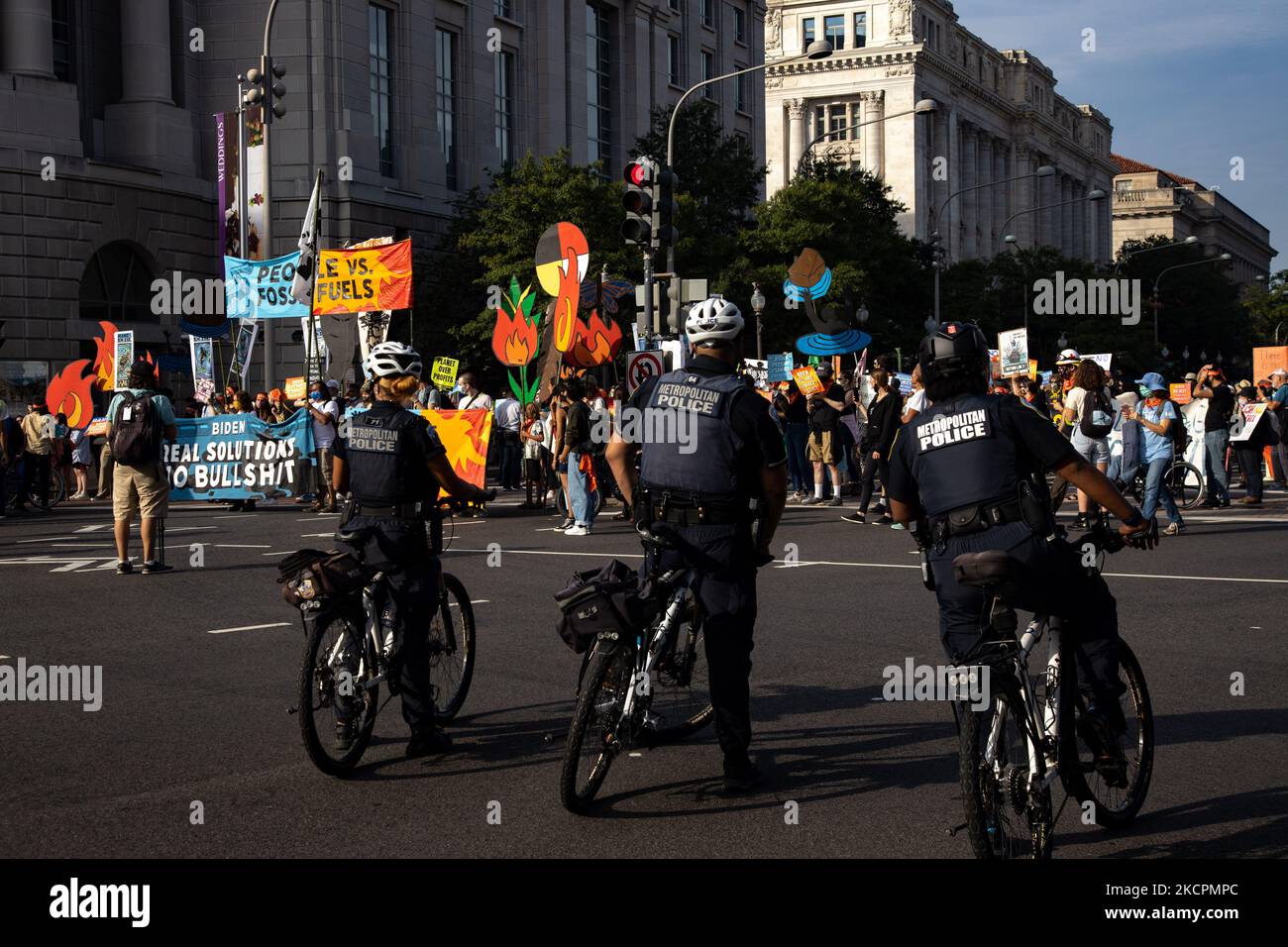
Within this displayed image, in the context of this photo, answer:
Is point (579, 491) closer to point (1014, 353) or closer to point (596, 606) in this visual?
point (596, 606)

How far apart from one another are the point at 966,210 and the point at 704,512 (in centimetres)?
10729

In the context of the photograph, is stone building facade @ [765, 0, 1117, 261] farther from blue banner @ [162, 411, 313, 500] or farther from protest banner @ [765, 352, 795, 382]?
blue banner @ [162, 411, 313, 500]

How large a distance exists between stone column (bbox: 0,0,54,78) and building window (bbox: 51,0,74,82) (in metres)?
2.07

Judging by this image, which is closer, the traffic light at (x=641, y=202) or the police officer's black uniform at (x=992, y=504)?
the police officer's black uniform at (x=992, y=504)

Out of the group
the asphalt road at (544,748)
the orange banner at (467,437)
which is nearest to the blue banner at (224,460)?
the orange banner at (467,437)

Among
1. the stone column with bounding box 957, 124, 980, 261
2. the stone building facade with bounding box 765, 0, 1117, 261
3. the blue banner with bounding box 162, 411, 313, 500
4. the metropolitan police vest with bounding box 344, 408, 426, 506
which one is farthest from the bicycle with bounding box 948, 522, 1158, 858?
the stone column with bounding box 957, 124, 980, 261

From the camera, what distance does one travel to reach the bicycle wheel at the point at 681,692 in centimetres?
611

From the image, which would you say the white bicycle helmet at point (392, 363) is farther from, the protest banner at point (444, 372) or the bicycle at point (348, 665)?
the protest banner at point (444, 372)

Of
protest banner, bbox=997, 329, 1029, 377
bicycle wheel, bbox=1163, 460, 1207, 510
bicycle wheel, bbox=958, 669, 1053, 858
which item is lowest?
bicycle wheel, bbox=958, 669, 1053, 858

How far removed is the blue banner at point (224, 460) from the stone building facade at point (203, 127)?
998 cm

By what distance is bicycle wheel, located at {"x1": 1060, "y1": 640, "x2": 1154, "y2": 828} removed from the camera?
5.13 m

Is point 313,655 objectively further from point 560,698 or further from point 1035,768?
point 1035,768

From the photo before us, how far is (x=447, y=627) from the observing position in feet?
24.1
